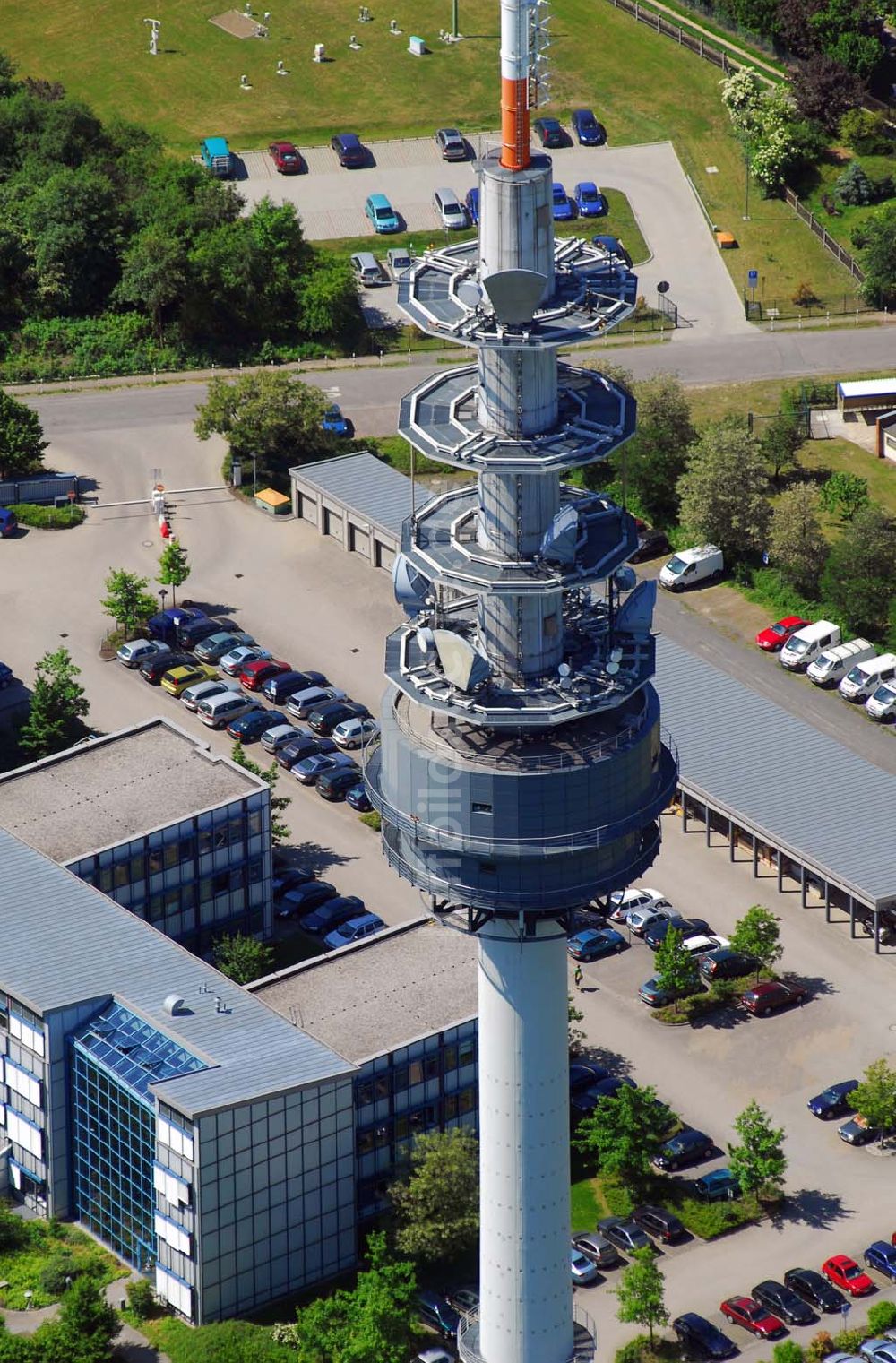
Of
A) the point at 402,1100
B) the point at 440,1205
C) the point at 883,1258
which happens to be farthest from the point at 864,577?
the point at 440,1205

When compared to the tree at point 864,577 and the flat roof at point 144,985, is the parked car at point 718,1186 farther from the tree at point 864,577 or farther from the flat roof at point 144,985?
the tree at point 864,577

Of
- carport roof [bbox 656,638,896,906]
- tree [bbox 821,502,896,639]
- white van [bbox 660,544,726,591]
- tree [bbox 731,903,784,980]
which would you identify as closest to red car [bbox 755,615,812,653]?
tree [bbox 821,502,896,639]

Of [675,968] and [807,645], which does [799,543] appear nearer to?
[807,645]

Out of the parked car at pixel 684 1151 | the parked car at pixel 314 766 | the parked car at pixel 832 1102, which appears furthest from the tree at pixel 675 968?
the parked car at pixel 314 766

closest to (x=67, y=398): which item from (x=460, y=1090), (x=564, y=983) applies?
(x=460, y=1090)

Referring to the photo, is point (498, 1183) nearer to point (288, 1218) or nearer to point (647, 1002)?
point (288, 1218)

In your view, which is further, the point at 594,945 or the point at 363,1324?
the point at 594,945

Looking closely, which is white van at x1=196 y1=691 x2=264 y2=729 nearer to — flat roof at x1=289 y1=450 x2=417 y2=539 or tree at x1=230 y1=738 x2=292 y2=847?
tree at x1=230 y1=738 x2=292 y2=847
